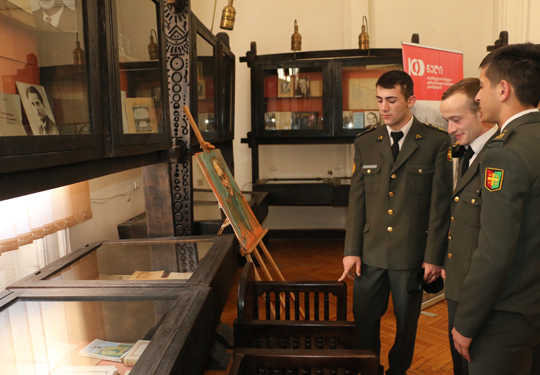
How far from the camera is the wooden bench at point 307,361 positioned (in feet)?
4.20

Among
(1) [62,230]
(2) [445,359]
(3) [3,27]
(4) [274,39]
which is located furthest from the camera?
(4) [274,39]

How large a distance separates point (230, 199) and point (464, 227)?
1273 millimetres

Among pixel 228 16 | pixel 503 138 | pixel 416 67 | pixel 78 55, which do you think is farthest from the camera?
pixel 228 16

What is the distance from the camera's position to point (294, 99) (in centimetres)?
474

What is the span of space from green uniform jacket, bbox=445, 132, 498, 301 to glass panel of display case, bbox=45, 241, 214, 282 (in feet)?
3.17

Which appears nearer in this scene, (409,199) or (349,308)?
(409,199)

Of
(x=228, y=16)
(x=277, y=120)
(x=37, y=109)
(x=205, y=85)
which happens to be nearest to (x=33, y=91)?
(x=37, y=109)

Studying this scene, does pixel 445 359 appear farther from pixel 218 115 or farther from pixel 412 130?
pixel 218 115

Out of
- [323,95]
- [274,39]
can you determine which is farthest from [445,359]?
[274,39]

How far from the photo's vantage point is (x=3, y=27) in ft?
3.27

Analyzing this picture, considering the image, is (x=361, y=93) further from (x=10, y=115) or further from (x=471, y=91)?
(x=10, y=115)

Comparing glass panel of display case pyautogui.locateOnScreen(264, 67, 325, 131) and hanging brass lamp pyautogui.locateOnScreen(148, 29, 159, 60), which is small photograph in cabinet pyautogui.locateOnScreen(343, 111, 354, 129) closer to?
→ glass panel of display case pyautogui.locateOnScreen(264, 67, 325, 131)

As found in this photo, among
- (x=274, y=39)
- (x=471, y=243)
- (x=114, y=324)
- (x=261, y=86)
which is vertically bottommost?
(x=114, y=324)

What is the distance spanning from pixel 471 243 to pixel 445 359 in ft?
4.26
